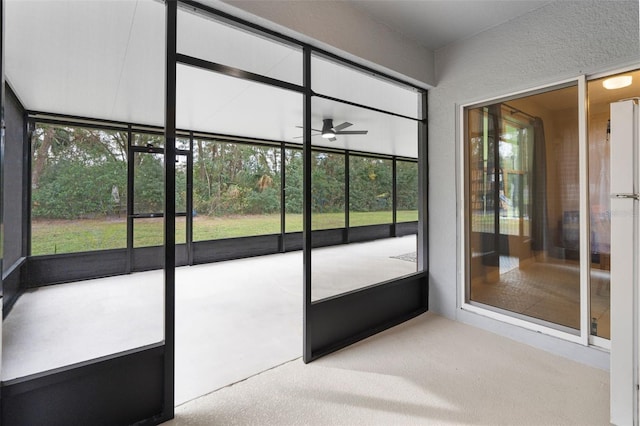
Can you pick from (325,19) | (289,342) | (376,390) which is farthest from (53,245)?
(325,19)

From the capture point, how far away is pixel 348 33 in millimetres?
2623

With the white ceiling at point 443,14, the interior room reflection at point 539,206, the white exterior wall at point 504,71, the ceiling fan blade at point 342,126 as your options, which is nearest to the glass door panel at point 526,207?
the interior room reflection at point 539,206

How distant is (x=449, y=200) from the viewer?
335 cm

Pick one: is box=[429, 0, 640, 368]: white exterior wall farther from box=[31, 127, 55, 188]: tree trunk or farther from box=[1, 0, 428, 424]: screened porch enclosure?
box=[31, 127, 55, 188]: tree trunk

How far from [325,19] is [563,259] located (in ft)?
9.40

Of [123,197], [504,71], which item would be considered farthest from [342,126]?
[123,197]

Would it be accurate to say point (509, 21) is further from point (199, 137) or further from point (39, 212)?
point (199, 137)

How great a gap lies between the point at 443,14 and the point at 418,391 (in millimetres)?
3135

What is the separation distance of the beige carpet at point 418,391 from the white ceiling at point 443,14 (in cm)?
300

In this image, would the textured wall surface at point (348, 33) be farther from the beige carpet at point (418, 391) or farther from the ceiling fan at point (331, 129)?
the beige carpet at point (418, 391)

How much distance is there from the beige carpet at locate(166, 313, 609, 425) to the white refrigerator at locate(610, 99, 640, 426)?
0.21m

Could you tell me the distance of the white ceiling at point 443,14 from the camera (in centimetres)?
262

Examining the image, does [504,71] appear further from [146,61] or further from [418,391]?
[146,61]

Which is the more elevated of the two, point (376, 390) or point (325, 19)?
point (325, 19)
